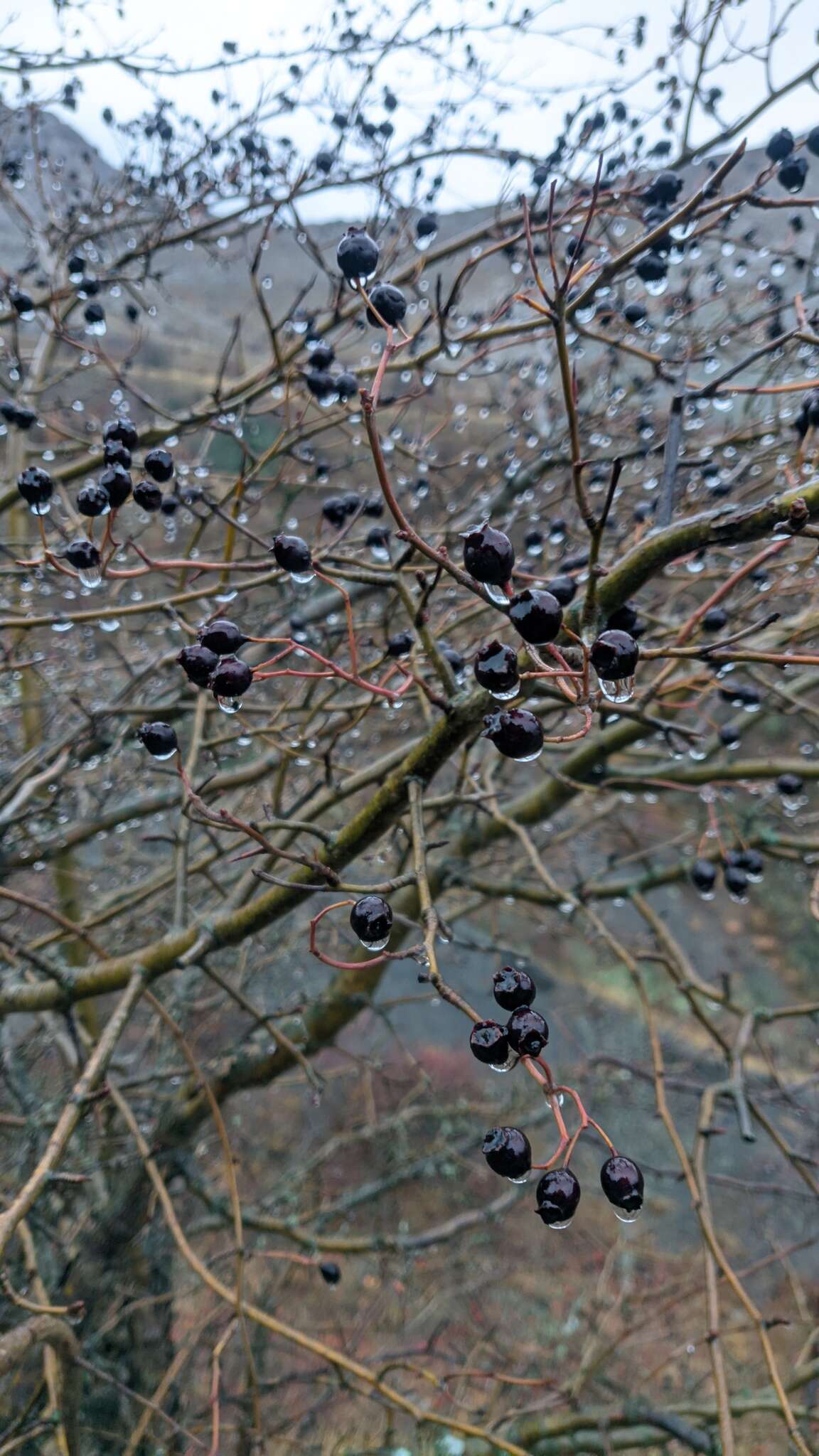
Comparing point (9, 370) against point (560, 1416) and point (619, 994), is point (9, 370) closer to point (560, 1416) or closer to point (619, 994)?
point (560, 1416)

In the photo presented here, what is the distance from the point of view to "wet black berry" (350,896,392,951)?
96cm

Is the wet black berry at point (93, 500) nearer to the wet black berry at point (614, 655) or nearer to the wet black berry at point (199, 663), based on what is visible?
the wet black berry at point (199, 663)

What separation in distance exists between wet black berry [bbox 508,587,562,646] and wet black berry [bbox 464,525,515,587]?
42 millimetres

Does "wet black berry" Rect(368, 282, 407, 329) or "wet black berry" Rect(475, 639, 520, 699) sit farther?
"wet black berry" Rect(368, 282, 407, 329)

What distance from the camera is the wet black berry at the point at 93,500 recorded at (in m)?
1.45

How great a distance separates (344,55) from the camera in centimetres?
306

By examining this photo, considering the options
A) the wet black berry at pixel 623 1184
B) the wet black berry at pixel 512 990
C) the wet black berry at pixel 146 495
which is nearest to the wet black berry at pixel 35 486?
the wet black berry at pixel 146 495

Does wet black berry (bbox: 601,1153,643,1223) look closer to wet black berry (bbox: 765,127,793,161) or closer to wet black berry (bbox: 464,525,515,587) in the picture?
wet black berry (bbox: 464,525,515,587)

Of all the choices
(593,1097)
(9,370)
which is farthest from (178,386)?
(593,1097)

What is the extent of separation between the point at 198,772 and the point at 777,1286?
7.29 m

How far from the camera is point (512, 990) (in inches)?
35.2

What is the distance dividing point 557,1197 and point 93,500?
4.38 feet

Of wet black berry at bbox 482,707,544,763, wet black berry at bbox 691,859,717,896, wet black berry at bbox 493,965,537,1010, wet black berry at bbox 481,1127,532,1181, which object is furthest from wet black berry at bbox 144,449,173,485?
wet black berry at bbox 691,859,717,896

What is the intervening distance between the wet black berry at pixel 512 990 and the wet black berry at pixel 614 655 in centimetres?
36
